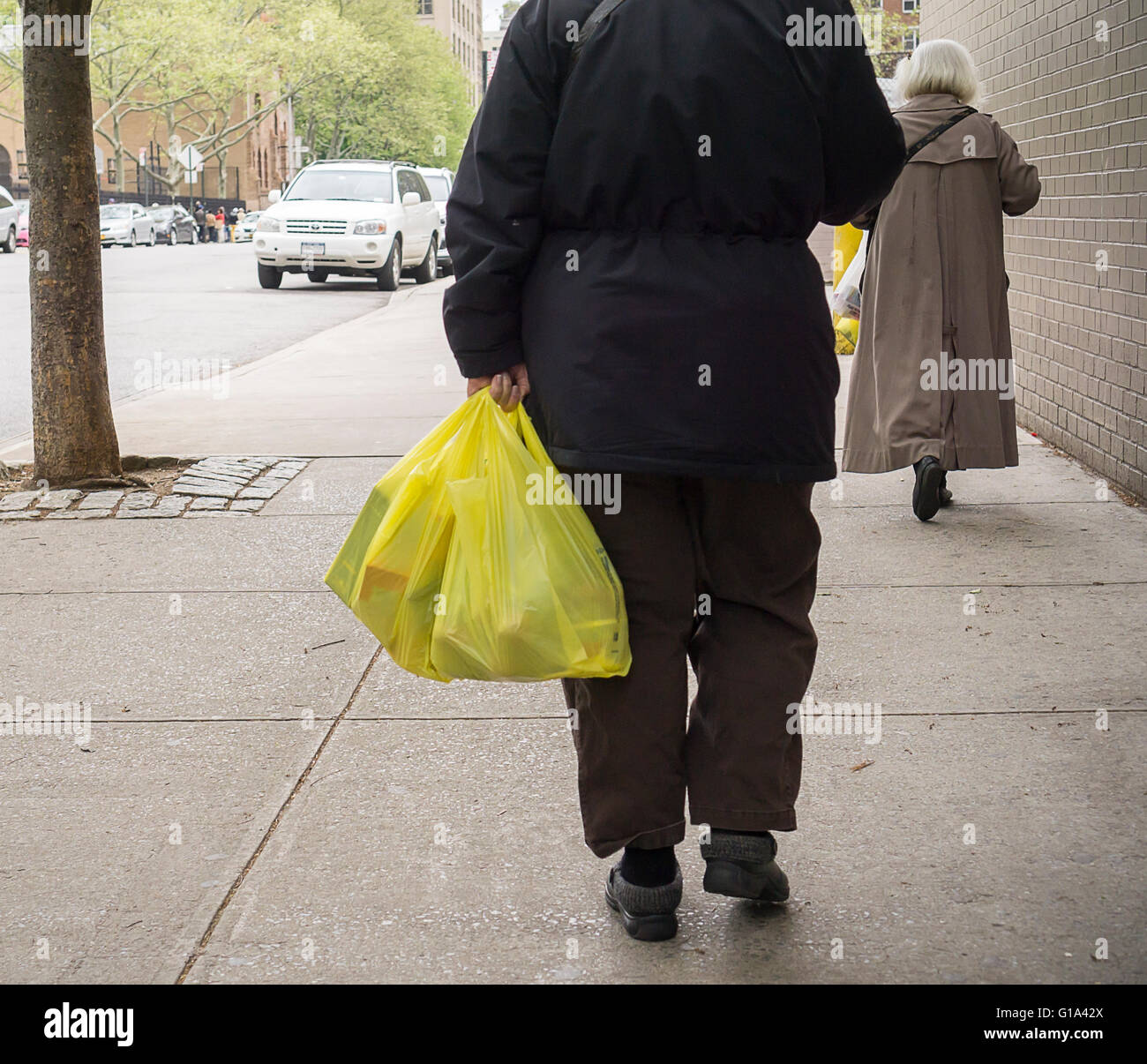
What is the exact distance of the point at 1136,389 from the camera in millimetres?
6156

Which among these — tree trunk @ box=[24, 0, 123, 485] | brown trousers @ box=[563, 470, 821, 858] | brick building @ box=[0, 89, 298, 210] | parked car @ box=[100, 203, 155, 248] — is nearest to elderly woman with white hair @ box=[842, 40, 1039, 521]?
brown trousers @ box=[563, 470, 821, 858]

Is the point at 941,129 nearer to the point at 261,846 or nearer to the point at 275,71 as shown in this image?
the point at 261,846

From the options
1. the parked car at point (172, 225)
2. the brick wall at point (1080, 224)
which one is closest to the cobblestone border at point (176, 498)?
the brick wall at point (1080, 224)

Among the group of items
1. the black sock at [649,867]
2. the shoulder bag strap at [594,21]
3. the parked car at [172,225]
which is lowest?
the black sock at [649,867]

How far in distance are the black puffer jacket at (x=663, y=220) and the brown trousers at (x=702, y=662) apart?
121 mm

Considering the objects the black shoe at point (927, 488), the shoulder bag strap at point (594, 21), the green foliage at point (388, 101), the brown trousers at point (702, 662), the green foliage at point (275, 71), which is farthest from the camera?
the green foliage at point (388, 101)

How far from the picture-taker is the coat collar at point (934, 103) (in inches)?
225

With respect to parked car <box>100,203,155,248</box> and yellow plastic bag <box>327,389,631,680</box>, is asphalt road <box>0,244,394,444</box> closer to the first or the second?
yellow plastic bag <box>327,389,631,680</box>

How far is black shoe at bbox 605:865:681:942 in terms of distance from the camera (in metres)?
2.67

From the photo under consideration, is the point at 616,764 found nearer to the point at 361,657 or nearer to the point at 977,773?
the point at 977,773

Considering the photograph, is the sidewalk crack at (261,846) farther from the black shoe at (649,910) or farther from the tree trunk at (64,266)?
the tree trunk at (64,266)

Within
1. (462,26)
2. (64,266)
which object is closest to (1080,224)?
(64,266)

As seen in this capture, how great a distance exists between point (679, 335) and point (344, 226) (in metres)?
18.3
